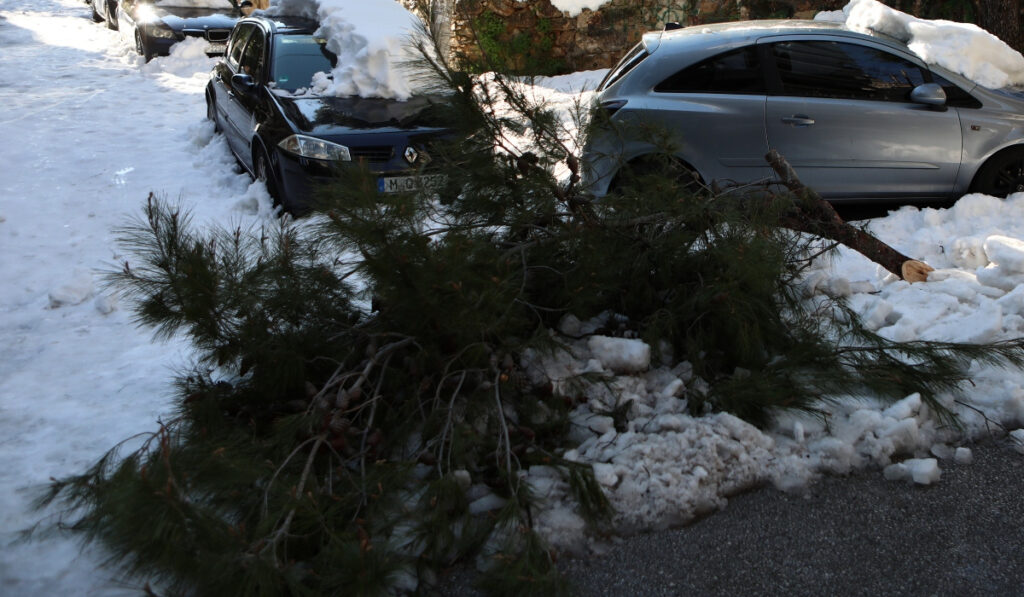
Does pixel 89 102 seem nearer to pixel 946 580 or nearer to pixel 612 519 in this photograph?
pixel 612 519

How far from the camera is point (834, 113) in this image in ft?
20.7

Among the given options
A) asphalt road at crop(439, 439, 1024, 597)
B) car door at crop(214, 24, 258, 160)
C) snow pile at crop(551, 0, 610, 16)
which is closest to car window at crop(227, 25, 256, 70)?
car door at crop(214, 24, 258, 160)

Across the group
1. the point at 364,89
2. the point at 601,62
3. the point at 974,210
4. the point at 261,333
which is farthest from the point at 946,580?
the point at 601,62

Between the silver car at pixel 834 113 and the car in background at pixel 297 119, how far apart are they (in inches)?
70.1

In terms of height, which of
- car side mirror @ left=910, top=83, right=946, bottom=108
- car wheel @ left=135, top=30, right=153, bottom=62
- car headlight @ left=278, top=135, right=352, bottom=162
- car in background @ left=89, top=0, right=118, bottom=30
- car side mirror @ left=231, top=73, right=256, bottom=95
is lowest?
car in background @ left=89, top=0, right=118, bottom=30

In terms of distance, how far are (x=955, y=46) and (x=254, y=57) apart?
6.10 m

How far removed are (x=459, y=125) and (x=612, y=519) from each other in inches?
78.1

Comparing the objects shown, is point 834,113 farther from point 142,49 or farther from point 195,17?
point 142,49

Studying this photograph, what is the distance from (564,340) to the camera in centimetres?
393

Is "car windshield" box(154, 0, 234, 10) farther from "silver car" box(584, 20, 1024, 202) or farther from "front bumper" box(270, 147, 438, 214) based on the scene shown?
"silver car" box(584, 20, 1024, 202)

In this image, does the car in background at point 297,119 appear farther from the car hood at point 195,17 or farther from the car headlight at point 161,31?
the car headlight at point 161,31

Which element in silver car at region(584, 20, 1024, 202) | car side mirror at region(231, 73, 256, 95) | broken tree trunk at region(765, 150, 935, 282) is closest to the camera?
broken tree trunk at region(765, 150, 935, 282)

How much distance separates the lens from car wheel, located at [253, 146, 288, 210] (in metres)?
7.08

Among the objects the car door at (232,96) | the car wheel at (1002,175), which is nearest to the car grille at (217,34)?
the car door at (232,96)
